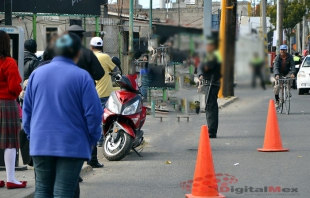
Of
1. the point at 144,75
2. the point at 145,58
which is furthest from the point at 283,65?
the point at 144,75

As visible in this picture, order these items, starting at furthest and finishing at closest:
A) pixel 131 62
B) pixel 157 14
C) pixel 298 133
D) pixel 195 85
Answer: pixel 298 133 → pixel 131 62 → pixel 195 85 → pixel 157 14

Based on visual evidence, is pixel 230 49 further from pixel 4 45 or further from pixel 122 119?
pixel 122 119

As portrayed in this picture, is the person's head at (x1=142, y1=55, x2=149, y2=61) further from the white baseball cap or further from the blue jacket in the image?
the blue jacket

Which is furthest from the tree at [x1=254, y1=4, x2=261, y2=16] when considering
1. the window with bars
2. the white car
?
the white car

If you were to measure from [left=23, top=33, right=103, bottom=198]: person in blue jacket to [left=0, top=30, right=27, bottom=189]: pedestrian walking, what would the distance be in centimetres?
253

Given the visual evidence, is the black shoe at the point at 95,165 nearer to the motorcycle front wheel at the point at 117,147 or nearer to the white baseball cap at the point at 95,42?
the motorcycle front wheel at the point at 117,147

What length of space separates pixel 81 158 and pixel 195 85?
2551mm

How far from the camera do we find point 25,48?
9758 millimetres

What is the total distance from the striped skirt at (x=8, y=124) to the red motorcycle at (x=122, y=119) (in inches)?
94.1

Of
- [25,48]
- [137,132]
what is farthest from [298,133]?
[25,48]

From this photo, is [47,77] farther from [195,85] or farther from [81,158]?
[195,85]

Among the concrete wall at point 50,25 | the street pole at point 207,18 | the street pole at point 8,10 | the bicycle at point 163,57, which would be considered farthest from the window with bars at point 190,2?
the street pole at point 8,10

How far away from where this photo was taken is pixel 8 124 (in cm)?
837

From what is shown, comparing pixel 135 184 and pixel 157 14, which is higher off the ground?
pixel 157 14
